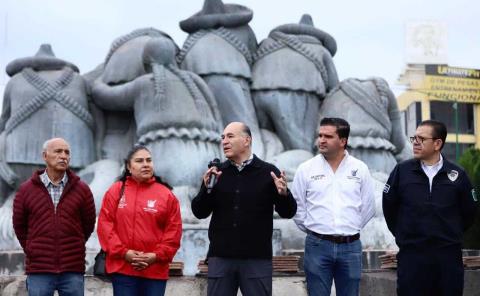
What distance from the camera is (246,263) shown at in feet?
16.0

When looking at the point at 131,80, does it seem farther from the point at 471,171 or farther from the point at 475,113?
the point at 475,113

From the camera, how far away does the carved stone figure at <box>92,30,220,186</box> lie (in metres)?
9.27

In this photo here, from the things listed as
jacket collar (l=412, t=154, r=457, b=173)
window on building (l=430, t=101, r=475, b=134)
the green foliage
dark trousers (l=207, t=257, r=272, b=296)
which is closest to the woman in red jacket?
dark trousers (l=207, t=257, r=272, b=296)

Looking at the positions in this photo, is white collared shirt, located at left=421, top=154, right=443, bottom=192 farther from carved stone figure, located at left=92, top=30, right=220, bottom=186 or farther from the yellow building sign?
the yellow building sign

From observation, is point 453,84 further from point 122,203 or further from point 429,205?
point 122,203

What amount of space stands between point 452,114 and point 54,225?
1542 inches

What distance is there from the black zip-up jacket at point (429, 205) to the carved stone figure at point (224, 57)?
4872mm

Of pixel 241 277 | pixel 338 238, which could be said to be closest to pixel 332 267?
pixel 338 238

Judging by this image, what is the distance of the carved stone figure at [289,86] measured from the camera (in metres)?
10.4

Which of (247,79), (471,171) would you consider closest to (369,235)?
(247,79)

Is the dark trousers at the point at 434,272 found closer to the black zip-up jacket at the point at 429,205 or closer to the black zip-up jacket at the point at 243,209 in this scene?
the black zip-up jacket at the point at 429,205

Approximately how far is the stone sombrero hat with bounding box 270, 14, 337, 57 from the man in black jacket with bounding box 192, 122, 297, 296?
6.22 metres

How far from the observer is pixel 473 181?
1546 cm

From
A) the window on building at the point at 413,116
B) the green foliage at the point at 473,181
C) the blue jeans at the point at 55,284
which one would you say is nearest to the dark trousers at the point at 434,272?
the blue jeans at the point at 55,284
